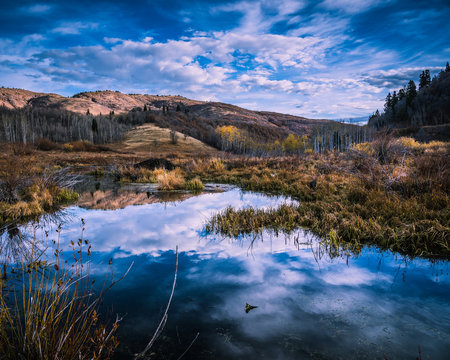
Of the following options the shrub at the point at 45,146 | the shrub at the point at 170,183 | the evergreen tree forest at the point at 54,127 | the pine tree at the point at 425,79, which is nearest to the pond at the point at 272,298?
the shrub at the point at 170,183

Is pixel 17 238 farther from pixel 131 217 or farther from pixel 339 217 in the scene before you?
pixel 339 217

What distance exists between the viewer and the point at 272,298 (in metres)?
3.95

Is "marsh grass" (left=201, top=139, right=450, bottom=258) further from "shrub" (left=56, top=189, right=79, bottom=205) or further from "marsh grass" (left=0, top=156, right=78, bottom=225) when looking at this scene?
"shrub" (left=56, top=189, right=79, bottom=205)

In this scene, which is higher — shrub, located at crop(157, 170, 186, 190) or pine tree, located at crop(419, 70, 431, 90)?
pine tree, located at crop(419, 70, 431, 90)

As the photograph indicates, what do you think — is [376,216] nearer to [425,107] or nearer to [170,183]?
[170,183]

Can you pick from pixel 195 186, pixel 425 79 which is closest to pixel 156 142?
pixel 195 186

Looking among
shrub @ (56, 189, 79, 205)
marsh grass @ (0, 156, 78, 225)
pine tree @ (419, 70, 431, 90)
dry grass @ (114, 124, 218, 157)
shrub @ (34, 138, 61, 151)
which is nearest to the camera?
marsh grass @ (0, 156, 78, 225)

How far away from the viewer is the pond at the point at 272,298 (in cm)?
297

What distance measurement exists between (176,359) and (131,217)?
21.1ft

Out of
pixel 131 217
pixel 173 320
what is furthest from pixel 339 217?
pixel 131 217

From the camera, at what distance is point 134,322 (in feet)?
11.0

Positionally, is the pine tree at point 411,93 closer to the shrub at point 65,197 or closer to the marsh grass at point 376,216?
the marsh grass at point 376,216

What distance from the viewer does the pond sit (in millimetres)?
2971

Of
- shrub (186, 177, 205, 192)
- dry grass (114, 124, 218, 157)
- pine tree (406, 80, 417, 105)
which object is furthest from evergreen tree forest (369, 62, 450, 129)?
shrub (186, 177, 205, 192)
